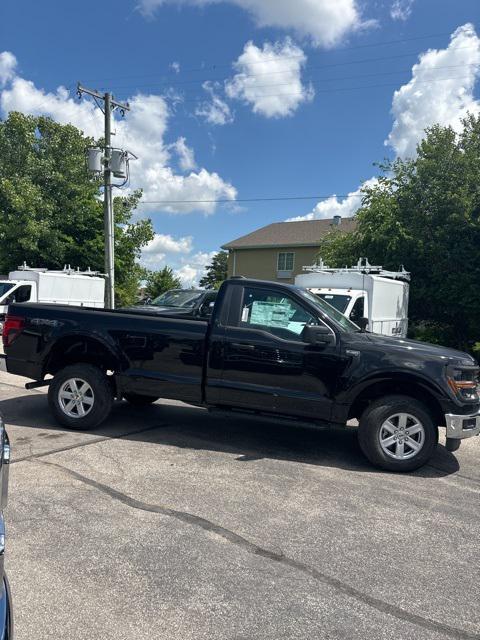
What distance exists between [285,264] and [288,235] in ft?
8.33

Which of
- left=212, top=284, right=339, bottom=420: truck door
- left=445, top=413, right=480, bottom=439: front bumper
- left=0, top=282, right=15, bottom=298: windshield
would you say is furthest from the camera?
left=0, top=282, right=15, bottom=298: windshield

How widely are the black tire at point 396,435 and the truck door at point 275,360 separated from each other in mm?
468

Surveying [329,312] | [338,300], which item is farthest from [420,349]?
[338,300]

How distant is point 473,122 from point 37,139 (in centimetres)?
2056

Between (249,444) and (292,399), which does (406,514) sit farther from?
(249,444)

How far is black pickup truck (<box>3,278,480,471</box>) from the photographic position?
525 cm

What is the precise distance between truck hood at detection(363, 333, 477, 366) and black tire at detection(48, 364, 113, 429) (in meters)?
3.08

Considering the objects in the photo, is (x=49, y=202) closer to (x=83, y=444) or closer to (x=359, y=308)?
(x=359, y=308)

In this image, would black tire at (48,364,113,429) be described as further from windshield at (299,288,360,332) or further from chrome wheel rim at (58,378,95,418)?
windshield at (299,288,360,332)

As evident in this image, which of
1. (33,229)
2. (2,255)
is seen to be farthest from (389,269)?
(2,255)

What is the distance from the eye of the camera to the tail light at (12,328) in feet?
21.3

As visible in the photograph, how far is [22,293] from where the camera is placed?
1706 cm

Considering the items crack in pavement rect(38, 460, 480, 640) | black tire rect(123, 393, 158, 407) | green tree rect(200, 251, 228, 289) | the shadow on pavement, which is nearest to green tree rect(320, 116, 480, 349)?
the shadow on pavement

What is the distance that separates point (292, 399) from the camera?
5520mm
